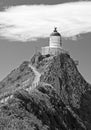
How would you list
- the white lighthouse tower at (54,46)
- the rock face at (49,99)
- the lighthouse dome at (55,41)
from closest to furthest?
the rock face at (49,99)
the white lighthouse tower at (54,46)
the lighthouse dome at (55,41)

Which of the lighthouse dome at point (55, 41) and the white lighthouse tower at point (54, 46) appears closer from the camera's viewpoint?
the white lighthouse tower at point (54, 46)

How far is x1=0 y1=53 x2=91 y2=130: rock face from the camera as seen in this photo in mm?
57250

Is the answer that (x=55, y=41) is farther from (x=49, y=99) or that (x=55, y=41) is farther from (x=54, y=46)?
(x=49, y=99)

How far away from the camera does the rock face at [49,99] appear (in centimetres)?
5725

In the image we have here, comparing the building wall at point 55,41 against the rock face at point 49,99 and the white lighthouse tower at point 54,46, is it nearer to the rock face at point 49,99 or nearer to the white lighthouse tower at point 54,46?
the white lighthouse tower at point 54,46

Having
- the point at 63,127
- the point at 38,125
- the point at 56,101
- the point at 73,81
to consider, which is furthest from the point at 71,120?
the point at 73,81

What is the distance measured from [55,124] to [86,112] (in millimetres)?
47912

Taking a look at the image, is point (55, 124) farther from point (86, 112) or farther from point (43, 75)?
point (86, 112)

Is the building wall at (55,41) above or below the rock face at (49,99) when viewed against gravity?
above

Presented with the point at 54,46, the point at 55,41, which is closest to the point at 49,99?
the point at 54,46

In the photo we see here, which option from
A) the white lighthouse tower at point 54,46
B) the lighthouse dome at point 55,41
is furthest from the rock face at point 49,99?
the lighthouse dome at point 55,41

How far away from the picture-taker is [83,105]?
4673 inches

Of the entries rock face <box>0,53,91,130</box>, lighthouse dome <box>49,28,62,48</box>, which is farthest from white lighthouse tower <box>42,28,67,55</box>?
rock face <box>0,53,91,130</box>

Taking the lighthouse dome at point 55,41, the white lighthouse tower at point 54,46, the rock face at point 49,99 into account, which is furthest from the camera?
the lighthouse dome at point 55,41
